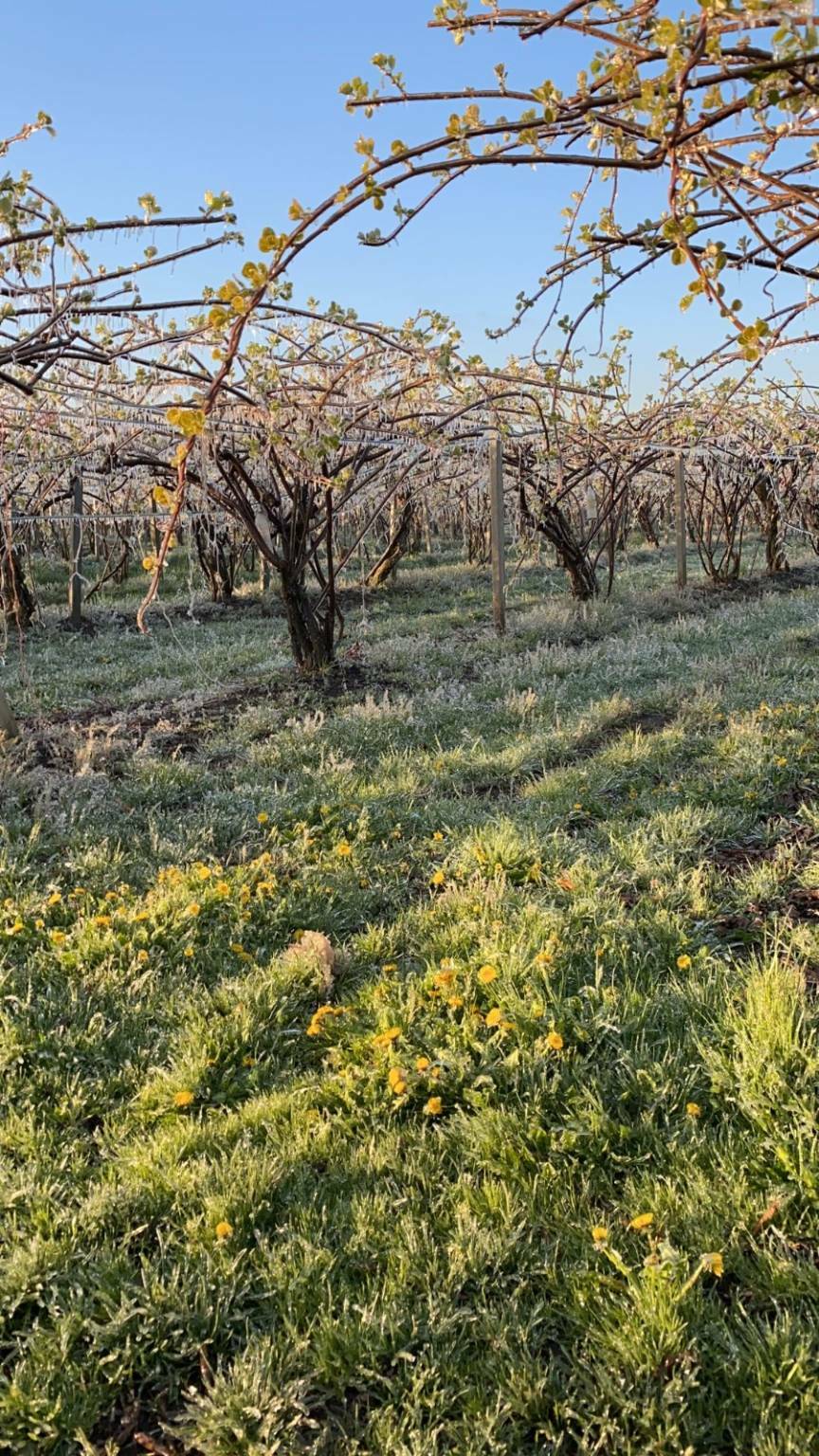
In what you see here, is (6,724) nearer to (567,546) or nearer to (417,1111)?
(417,1111)

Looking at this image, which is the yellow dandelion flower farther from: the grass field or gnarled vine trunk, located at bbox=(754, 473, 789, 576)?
gnarled vine trunk, located at bbox=(754, 473, 789, 576)

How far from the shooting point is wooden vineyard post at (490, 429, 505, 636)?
1070 centimetres

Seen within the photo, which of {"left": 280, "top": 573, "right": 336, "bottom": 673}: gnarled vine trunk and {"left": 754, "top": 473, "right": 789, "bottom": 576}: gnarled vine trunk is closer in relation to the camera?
{"left": 280, "top": 573, "right": 336, "bottom": 673}: gnarled vine trunk

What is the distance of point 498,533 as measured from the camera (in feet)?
35.3

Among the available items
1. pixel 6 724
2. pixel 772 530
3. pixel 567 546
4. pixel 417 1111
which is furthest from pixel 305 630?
pixel 772 530

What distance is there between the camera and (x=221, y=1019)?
294 cm

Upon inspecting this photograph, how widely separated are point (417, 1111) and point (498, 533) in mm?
9072

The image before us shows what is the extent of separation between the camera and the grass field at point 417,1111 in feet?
5.66

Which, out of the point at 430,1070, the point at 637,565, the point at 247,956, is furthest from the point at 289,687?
the point at 637,565

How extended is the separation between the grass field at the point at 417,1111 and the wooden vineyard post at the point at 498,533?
228 inches

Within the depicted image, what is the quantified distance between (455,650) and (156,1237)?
8.20m

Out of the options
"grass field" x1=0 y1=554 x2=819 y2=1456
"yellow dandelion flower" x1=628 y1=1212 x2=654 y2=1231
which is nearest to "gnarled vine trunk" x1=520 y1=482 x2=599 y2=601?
"grass field" x1=0 y1=554 x2=819 y2=1456

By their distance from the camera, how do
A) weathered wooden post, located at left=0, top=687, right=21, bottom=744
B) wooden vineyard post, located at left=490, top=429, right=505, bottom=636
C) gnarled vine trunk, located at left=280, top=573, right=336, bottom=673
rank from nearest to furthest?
weathered wooden post, located at left=0, top=687, right=21, bottom=744 → gnarled vine trunk, located at left=280, top=573, right=336, bottom=673 → wooden vineyard post, located at left=490, top=429, right=505, bottom=636

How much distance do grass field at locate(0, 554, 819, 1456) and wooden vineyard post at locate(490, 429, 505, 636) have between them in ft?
19.0
